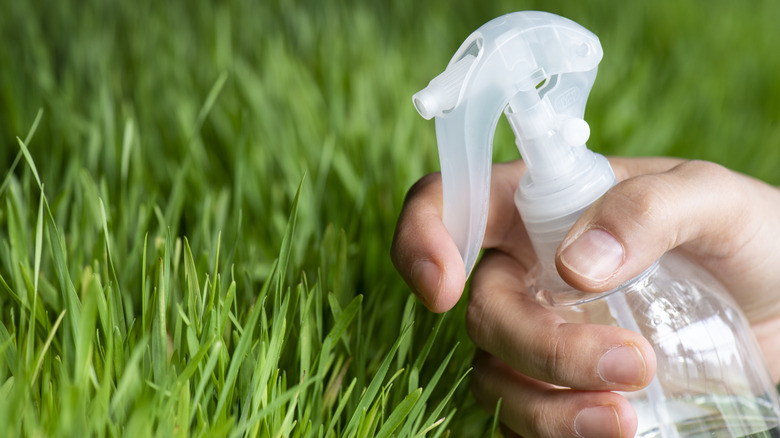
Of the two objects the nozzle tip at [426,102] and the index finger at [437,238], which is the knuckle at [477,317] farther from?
the nozzle tip at [426,102]

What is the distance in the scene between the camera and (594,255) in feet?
1.76

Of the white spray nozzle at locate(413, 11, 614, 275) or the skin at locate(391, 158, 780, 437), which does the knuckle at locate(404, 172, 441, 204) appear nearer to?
the skin at locate(391, 158, 780, 437)

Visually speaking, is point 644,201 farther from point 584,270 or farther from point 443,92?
point 443,92

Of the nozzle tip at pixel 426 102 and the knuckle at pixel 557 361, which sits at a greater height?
the nozzle tip at pixel 426 102

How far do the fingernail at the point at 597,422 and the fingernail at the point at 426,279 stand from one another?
158 mm

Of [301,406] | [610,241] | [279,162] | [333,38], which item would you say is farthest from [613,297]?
[333,38]

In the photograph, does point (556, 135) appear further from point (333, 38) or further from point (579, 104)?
point (333, 38)

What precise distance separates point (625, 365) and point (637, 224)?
11 centimetres

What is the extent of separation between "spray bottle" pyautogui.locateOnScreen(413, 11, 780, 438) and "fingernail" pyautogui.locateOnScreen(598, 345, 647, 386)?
0.17 ft

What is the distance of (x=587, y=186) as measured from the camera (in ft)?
1.85

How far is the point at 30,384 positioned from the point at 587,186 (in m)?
0.44

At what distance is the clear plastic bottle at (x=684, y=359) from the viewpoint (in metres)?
0.60

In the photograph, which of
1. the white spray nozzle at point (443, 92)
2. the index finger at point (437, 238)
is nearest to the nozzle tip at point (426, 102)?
the white spray nozzle at point (443, 92)

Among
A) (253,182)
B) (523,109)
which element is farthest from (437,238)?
(253,182)
